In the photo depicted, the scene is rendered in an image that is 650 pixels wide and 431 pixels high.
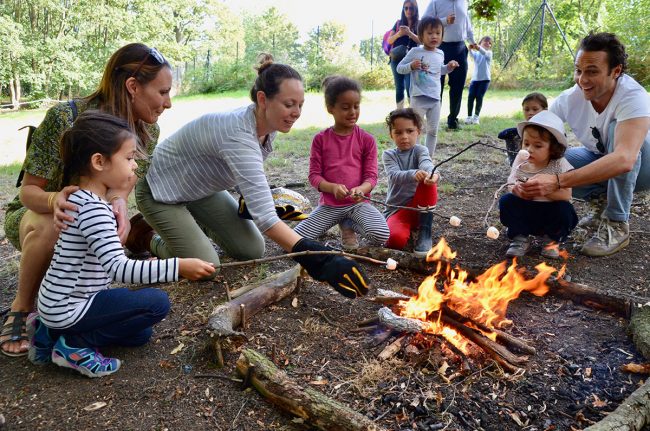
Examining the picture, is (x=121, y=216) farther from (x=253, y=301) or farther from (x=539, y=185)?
(x=539, y=185)

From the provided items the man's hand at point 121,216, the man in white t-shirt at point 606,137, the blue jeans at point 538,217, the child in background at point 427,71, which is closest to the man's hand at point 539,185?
the man in white t-shirt at point 606,137

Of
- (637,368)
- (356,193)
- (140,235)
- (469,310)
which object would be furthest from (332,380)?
(140,235)

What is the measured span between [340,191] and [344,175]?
31cm

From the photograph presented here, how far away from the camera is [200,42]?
30.3 m

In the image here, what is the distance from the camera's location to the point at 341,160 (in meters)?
3.86

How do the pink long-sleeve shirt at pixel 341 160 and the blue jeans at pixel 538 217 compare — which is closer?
the blue jeans at pixel 538 217

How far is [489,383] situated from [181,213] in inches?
88.0

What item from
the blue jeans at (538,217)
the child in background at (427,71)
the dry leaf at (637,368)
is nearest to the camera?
the dry leaf at (637,368)

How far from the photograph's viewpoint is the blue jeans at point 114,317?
2.32 meters

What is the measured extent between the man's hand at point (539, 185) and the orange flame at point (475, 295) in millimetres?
489

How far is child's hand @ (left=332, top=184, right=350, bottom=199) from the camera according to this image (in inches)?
140

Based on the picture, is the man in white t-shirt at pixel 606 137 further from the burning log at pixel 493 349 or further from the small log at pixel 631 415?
the small log at pixel 631 415

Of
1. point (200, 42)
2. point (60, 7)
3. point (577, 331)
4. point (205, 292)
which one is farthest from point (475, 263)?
point (200, 42)

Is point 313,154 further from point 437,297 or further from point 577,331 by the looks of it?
point 577,331
